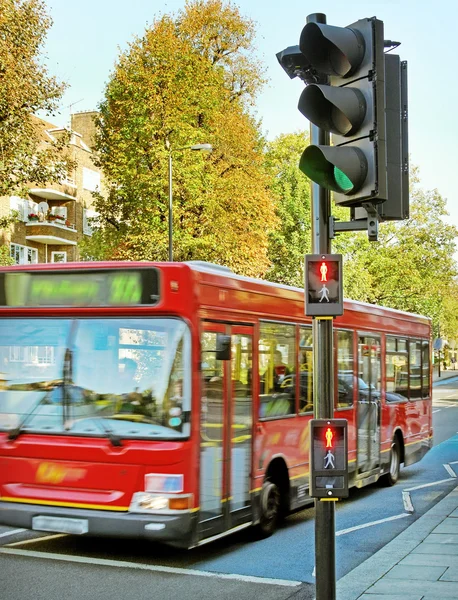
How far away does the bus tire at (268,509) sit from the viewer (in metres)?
10.0

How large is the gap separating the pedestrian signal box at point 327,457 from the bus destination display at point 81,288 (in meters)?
3.43

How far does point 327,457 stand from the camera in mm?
5367

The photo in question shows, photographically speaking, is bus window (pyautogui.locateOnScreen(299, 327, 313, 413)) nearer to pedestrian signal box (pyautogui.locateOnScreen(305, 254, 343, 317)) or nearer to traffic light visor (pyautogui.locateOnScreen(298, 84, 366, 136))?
pedestrian signal box (pyautogui.locateOnScreen(305, 254, 343, 317))

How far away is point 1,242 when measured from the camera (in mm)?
49469

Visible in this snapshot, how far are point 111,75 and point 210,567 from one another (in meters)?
34.7

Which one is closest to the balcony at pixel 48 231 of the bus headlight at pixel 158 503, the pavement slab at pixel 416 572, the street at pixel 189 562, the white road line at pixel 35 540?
the street at pixel 189 562

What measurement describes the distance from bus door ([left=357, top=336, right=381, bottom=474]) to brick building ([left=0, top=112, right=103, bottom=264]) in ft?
124

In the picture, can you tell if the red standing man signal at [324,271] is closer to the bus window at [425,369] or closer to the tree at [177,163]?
the bus window at [425,369]

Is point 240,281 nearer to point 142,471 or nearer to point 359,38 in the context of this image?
point 142,471

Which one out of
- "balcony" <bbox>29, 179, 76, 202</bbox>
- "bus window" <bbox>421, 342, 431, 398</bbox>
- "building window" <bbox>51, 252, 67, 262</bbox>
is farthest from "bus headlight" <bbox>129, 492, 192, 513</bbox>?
"building window" <bbox>51, 252, 67, 262</bbox>

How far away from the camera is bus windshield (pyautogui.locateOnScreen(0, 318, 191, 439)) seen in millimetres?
8398

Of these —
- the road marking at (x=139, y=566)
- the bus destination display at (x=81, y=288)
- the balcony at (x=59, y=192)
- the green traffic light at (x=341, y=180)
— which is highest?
the balcony at (x=59, y=192)

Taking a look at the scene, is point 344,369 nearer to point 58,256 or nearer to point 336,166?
point 336,166

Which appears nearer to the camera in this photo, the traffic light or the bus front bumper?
the traffic light
